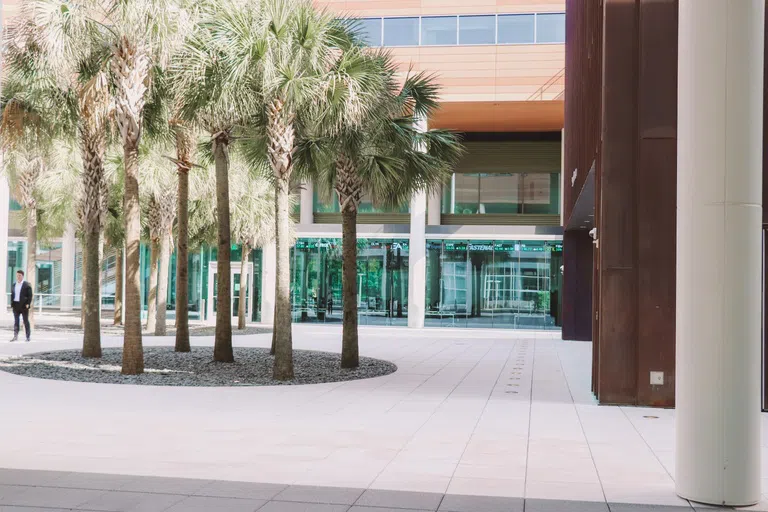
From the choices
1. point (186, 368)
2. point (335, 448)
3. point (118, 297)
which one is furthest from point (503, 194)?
point (335, 448)

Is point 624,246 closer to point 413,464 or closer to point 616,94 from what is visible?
point 616,94

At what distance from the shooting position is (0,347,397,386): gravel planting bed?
1442 centimetres

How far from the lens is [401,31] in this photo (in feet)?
112

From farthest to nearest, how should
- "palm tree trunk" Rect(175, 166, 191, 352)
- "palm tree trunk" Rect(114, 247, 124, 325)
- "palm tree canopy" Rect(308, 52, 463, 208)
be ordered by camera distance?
"palm tree trunk" Rect(114, 247, 124, 325)
"palm tree trunk" Rect(175, 166, 191, 352)
"palm tree canopy" Rect(308, 52, 463, 208)

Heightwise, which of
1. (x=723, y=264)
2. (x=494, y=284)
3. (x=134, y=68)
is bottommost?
(x=494, y=284)

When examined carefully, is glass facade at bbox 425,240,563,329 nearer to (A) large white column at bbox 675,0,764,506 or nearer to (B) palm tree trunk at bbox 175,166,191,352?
(B) palm tree trunk at bbox 175,166,191,352

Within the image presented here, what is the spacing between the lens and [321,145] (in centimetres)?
1702

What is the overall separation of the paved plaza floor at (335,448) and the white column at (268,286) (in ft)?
68.4

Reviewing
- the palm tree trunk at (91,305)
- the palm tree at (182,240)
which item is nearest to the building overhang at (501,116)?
the palm tree at (182,240)

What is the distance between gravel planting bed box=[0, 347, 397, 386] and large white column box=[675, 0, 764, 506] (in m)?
8.95

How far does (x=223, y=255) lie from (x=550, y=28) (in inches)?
806

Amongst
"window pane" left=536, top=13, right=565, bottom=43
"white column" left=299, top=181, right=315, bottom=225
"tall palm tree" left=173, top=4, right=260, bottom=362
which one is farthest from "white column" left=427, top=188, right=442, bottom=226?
"tall palm tree" left=173, top=4, right=260, bottom=362

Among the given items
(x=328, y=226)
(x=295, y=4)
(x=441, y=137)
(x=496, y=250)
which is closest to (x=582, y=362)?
(x=441, y=137)

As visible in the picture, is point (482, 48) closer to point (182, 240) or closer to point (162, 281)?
point (162, 281)
